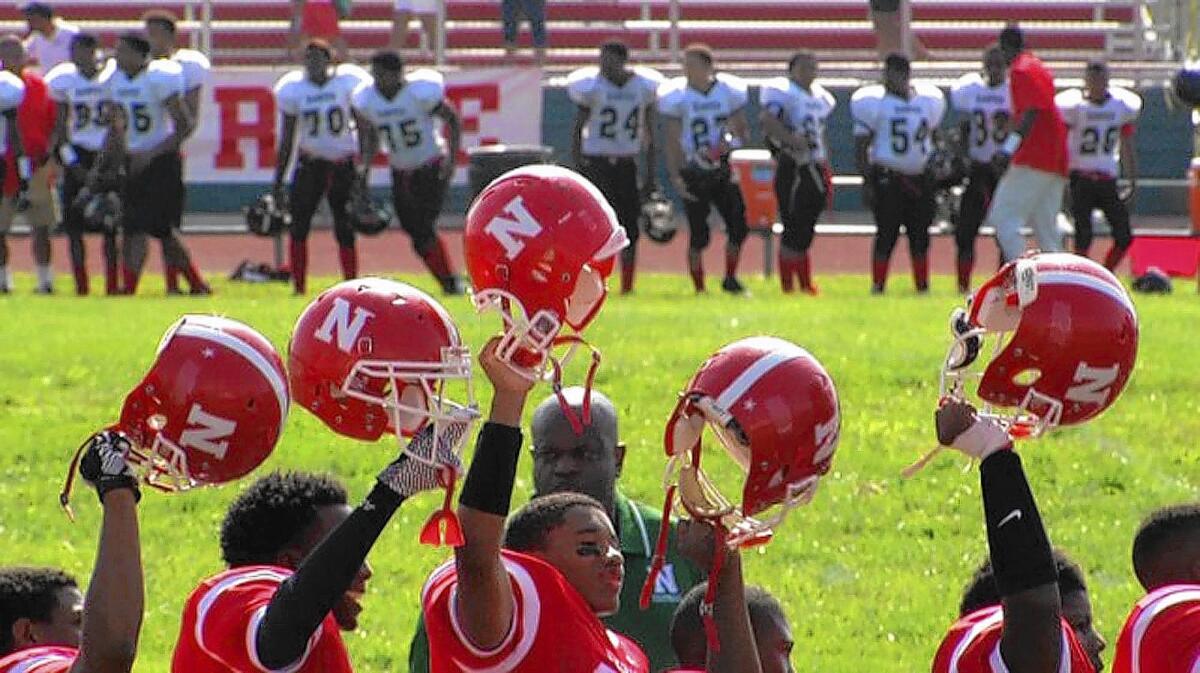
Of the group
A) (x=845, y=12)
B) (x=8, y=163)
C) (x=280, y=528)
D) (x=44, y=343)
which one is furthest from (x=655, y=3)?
(x=280, y=528)

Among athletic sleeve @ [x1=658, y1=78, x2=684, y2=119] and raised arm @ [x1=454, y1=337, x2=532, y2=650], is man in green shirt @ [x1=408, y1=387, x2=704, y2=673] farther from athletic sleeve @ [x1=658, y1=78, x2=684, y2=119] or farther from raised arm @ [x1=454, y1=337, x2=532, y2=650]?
athletic sleeve @ [x1=658, y1=78, x2=684, y2=119]

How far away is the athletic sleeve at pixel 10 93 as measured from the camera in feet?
53.3

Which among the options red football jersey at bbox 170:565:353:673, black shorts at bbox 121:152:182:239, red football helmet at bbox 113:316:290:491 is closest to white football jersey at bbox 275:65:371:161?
black shorts at bbox 121:152:182:239

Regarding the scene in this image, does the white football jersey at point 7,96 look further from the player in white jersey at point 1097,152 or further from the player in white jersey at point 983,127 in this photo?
the player in white jersey at point 1097,152

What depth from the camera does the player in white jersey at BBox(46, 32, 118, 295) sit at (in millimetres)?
16062

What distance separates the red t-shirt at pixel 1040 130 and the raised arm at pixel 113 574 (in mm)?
12008

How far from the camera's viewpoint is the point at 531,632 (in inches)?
152

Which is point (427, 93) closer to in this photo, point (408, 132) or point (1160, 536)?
point (408, 132)

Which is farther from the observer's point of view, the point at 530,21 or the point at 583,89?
the point at 530,21

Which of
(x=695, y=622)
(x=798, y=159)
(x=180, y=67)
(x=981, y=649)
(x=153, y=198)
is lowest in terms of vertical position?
(x=153, y=198)

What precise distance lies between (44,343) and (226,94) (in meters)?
9.33

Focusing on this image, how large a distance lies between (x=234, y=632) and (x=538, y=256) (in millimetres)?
869

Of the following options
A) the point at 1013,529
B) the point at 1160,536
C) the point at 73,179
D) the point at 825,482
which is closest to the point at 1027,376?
the point at 1013,529

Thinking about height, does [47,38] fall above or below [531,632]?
below
